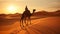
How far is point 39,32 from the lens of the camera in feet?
8.61

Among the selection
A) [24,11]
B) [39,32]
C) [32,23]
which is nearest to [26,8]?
[24,11]

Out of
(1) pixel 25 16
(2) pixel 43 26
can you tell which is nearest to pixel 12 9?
(1) pixel 25 16

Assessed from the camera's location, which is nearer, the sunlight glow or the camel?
the camel

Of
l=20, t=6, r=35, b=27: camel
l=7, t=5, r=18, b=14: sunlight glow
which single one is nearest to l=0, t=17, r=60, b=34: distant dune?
l=20, t=6, r=35, b=27: camel

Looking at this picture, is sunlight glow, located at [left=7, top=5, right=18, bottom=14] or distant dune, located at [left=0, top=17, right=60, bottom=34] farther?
sunlight glow, located at [left=7, top=5, right=18, bottom=14]

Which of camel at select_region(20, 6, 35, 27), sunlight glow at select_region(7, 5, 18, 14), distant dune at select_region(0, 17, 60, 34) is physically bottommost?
distant dune at select_region(0, 17, 60, 34)

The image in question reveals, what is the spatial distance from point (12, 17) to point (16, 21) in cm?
9

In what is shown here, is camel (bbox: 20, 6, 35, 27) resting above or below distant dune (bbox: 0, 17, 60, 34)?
above

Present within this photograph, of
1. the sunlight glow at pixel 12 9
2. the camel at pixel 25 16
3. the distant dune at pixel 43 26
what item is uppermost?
the sunlight glow at pixel 12 9

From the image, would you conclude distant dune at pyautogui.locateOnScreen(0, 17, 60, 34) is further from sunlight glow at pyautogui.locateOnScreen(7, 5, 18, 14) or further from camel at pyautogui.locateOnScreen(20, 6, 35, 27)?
sunlight glow at pyautogui.locateOnScreen(7, 5, 18, 14)

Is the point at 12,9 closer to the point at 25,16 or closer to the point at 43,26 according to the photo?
the point at 25,16

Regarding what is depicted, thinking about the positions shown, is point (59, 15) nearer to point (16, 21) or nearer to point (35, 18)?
point (35, 18)

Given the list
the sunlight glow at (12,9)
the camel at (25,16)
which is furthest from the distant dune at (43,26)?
the sunlight glow at (12,9)

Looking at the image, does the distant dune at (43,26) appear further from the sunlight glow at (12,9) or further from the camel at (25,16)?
the sunlight glow at (12,9)
